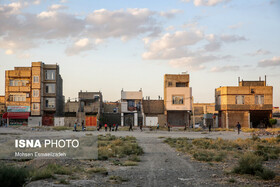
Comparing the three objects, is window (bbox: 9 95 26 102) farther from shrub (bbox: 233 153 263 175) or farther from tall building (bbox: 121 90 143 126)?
shrub (bbox: 233 153 263 175)

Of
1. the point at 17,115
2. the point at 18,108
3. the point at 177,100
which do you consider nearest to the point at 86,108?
the point at 18,108

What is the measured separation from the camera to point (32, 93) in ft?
224

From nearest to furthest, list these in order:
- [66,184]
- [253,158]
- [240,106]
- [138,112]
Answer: [66,184] → [253,158] → [240,106] → [138,112]

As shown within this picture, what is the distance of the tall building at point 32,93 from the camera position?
67.8m

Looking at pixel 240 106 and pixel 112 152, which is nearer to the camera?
pixel 112 152

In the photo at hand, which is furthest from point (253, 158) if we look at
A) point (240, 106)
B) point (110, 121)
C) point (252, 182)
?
point (110, 121)

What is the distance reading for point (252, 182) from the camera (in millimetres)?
12234

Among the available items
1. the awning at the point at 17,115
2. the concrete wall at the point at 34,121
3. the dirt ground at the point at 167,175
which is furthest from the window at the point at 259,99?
the dirt ground at the point at 167,175

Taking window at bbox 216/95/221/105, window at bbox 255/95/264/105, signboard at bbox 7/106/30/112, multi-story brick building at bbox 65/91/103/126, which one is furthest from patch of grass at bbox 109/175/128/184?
window at bbox 216/95/221/105

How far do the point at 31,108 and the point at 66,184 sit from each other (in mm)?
60073

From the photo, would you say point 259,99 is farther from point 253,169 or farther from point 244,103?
point 253,169

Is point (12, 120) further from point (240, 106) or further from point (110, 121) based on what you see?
point (240, 106)

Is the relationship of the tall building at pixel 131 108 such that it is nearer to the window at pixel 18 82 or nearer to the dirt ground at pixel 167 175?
the window at pixel 18 82

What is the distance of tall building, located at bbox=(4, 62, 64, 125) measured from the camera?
67812 mm
